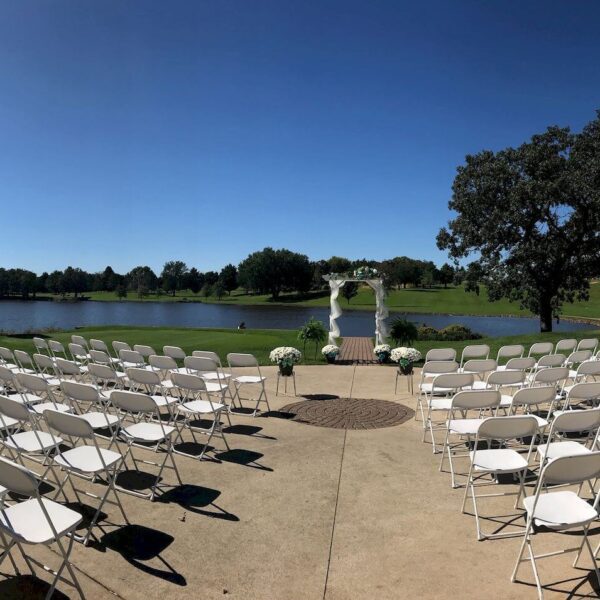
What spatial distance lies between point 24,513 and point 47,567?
0.42m

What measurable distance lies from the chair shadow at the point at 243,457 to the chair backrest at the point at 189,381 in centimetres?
76

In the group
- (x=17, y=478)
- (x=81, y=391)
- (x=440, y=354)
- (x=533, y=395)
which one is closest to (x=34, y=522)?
(x=17, y=478)

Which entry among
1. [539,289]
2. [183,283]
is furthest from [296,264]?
[539,289]

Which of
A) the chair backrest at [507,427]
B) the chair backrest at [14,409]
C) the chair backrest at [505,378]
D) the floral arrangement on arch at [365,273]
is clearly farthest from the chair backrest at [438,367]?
the floral arrangement on arch at [365,273]

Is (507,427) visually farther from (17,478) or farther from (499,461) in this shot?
(17,478)

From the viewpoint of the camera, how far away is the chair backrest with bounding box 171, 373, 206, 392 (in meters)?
5.56

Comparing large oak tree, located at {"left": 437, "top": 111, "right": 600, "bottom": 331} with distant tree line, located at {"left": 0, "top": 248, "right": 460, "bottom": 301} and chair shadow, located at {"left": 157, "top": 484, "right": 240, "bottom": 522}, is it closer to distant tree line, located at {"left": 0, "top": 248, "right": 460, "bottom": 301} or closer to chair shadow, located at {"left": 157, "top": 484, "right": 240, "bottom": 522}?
chair shadow, located at {"left": 157, "top": 484, "right": 240, "bottom": 522}

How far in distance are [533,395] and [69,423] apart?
3.97 meters

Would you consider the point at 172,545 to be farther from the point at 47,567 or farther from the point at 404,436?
the point at 404,436

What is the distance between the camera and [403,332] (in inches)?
540

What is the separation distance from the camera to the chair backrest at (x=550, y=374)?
582 cm

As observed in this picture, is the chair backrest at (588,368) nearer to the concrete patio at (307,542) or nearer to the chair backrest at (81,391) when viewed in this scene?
the concrete patio at (307,542)

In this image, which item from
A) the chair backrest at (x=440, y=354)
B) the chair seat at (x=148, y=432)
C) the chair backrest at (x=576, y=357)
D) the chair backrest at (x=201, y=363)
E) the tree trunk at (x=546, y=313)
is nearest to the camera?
the chair seat at (x=148, y=432)

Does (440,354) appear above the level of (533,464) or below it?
above
